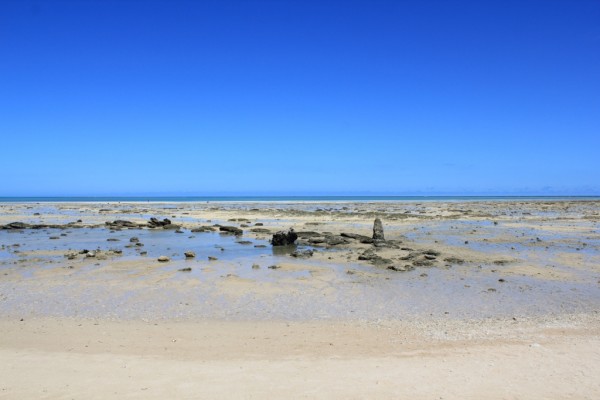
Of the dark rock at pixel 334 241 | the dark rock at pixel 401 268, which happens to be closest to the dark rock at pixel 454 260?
the dark rock at pixel 401 268

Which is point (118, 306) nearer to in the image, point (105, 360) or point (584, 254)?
point (105, 360)

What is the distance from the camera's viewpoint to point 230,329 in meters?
9.02

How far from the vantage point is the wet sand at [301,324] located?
6.12 m

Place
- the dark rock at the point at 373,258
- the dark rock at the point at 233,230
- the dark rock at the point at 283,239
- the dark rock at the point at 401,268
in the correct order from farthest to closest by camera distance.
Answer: the dark rock at the point at 233,230, the dark rock at the point at 283,239, the dark rock at the point at 373,258, the dark rock at the point at 401,268

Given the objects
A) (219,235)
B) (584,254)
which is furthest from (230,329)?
(219,235)

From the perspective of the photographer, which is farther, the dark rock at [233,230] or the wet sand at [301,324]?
the dark rock at [233,230]

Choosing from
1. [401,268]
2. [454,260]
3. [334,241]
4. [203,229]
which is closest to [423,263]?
[401,268]

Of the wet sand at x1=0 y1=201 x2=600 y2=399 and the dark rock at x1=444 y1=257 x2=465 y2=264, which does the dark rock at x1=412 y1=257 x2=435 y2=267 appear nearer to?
the wet sand at x1=0 y1=201 x2=600 y2=399

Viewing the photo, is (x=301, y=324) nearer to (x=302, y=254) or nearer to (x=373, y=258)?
(x=373, y=258)

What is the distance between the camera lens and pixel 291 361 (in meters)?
7.07

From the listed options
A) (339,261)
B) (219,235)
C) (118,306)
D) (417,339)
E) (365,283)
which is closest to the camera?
(417,339)

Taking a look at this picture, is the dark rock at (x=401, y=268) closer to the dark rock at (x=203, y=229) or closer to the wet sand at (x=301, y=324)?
the wet sand at (x=301, y=324)

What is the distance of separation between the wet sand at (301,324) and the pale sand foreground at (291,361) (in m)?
0.03

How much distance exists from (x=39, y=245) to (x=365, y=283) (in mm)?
17324
